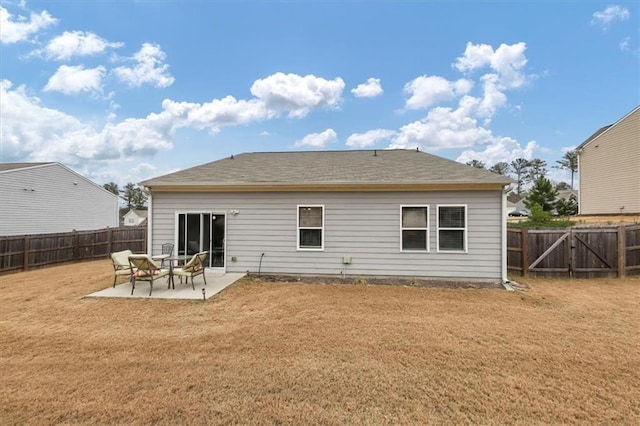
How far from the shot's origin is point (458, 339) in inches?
176

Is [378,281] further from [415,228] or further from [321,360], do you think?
[321,360]

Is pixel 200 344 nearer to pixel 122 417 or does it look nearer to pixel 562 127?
pixel 122 417

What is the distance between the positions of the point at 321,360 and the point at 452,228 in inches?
238

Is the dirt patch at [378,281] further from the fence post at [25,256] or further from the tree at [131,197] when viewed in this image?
the tree at [131,197]

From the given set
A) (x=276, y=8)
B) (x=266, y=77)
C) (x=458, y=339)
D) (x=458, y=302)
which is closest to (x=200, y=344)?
(x=458, y=339)

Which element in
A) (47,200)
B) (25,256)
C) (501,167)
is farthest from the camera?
(501,167)

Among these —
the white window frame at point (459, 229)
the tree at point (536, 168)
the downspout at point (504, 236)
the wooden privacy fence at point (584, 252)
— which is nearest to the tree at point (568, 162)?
the tree at point (536, 168)

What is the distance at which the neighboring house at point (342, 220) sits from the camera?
8336 millimetres

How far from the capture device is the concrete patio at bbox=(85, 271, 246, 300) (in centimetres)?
697

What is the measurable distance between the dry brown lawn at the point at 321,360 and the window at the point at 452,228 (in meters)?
1.99

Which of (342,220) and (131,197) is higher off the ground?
(131,197)

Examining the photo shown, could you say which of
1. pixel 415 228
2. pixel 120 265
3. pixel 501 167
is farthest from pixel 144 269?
pixel 501 167

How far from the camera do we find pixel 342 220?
29.1 feet

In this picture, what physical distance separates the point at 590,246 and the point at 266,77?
1513 centimetres
